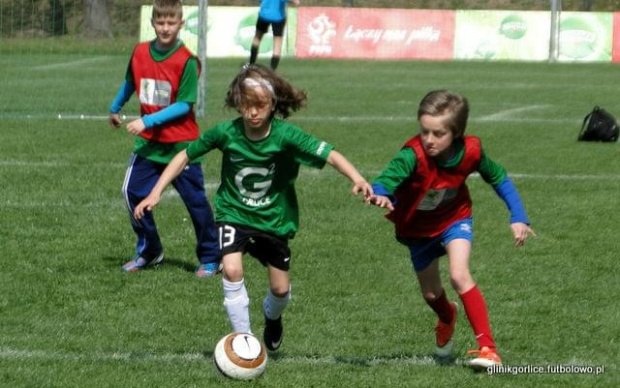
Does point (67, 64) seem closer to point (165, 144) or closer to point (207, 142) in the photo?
point (165, 144)

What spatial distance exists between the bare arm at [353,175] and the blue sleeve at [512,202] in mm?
734

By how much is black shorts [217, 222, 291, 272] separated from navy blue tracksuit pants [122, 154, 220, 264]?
219cm

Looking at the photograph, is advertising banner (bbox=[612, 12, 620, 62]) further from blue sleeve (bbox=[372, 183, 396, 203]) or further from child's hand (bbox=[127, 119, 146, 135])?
blue sleeve (bbox=[372, 183, 396, 203])

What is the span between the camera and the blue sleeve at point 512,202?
6.50 metres

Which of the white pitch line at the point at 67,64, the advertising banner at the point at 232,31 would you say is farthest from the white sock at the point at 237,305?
the advertising banner at the point at 232,31

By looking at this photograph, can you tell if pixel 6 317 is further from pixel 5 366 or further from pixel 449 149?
pixel 449 149

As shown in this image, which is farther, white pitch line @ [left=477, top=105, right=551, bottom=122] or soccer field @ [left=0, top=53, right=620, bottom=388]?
white pitch line @ [left=477, top=105, right=551, bottom=122]

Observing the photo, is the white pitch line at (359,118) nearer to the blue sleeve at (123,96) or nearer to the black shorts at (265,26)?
the black shorts at (265,26)

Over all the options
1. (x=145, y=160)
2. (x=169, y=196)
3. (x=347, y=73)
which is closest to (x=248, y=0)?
(x=347, y=73)

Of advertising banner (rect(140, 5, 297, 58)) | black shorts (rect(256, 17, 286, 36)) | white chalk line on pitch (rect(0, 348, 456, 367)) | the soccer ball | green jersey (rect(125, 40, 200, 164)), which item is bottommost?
advertising banner (rect(140, 5, 297, 58))

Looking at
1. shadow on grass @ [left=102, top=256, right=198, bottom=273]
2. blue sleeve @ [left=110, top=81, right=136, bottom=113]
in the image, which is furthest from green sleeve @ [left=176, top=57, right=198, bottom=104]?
shadow on grass @ [left=102, top=256, right=198, bottom=273]

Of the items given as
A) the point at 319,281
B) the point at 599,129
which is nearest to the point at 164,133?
the point at 319,281

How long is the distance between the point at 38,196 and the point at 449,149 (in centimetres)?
595

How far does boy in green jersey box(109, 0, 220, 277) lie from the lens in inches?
347
